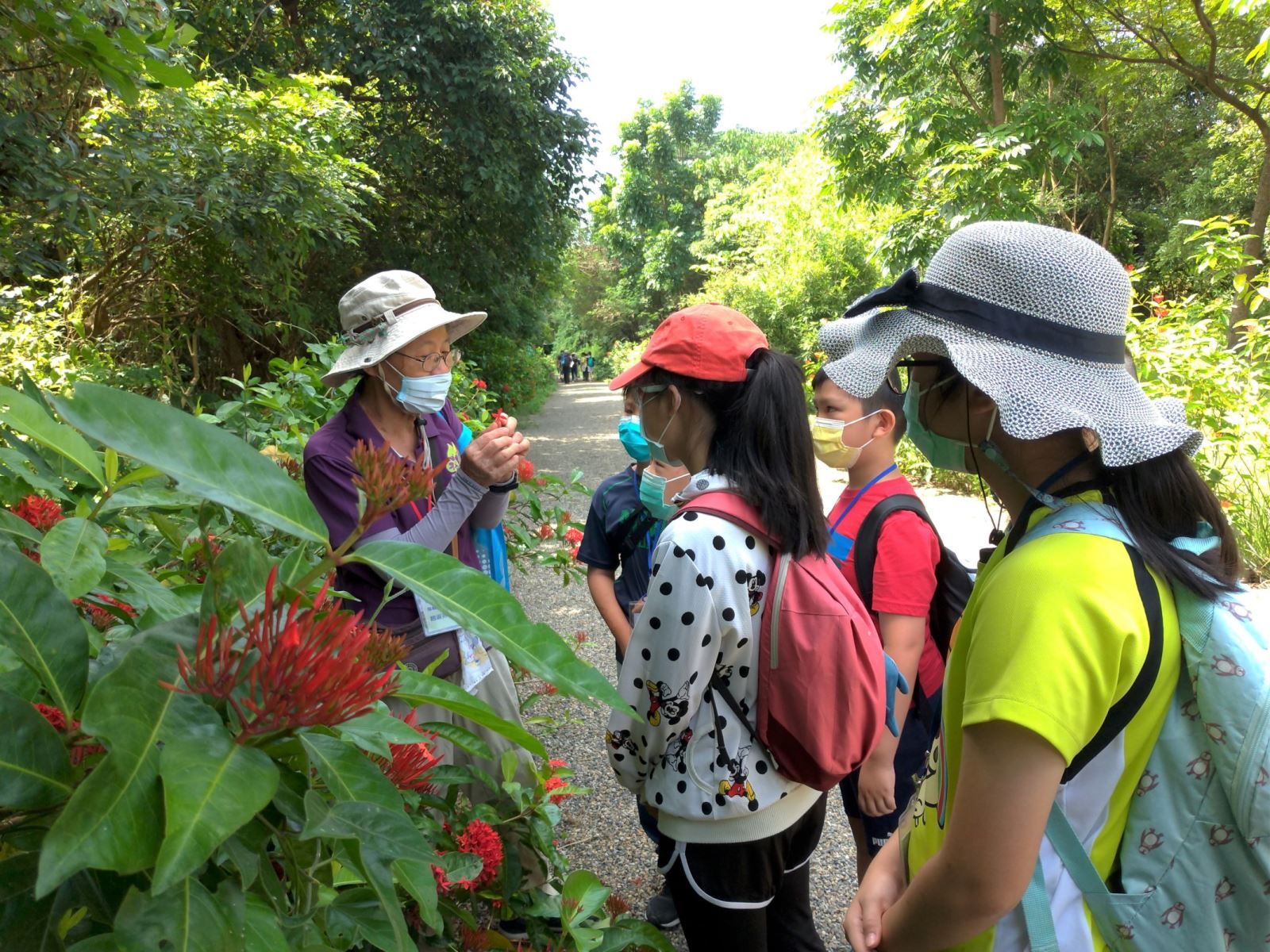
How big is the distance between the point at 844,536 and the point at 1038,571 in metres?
1.66

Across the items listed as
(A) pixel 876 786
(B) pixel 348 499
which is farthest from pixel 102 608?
(A) pixel 876 786

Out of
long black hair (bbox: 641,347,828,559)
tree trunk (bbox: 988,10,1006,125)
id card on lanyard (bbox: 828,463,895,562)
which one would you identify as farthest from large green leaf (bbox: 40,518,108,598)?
tree trunk (bbox: 988,10,1006,125)

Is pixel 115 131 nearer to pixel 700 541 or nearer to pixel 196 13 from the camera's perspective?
pixel 196 13

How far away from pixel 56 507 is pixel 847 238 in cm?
2048

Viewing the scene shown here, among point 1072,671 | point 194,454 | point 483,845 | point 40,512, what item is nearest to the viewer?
point 194,454

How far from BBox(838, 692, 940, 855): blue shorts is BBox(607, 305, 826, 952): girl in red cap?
51 centimetres

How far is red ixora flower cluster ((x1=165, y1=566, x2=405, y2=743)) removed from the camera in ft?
1.97

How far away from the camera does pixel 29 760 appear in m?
0.61

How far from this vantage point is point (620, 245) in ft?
133

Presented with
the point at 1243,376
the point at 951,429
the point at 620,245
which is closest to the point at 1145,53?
the point at 1243,376

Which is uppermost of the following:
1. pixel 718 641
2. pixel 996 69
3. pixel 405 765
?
pixel 996 69

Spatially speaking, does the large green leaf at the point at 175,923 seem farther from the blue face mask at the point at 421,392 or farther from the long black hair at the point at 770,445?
the blue face mask at the point at 421,392

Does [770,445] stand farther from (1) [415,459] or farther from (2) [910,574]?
(1) [415,459]

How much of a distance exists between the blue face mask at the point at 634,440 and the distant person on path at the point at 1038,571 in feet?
5.58
